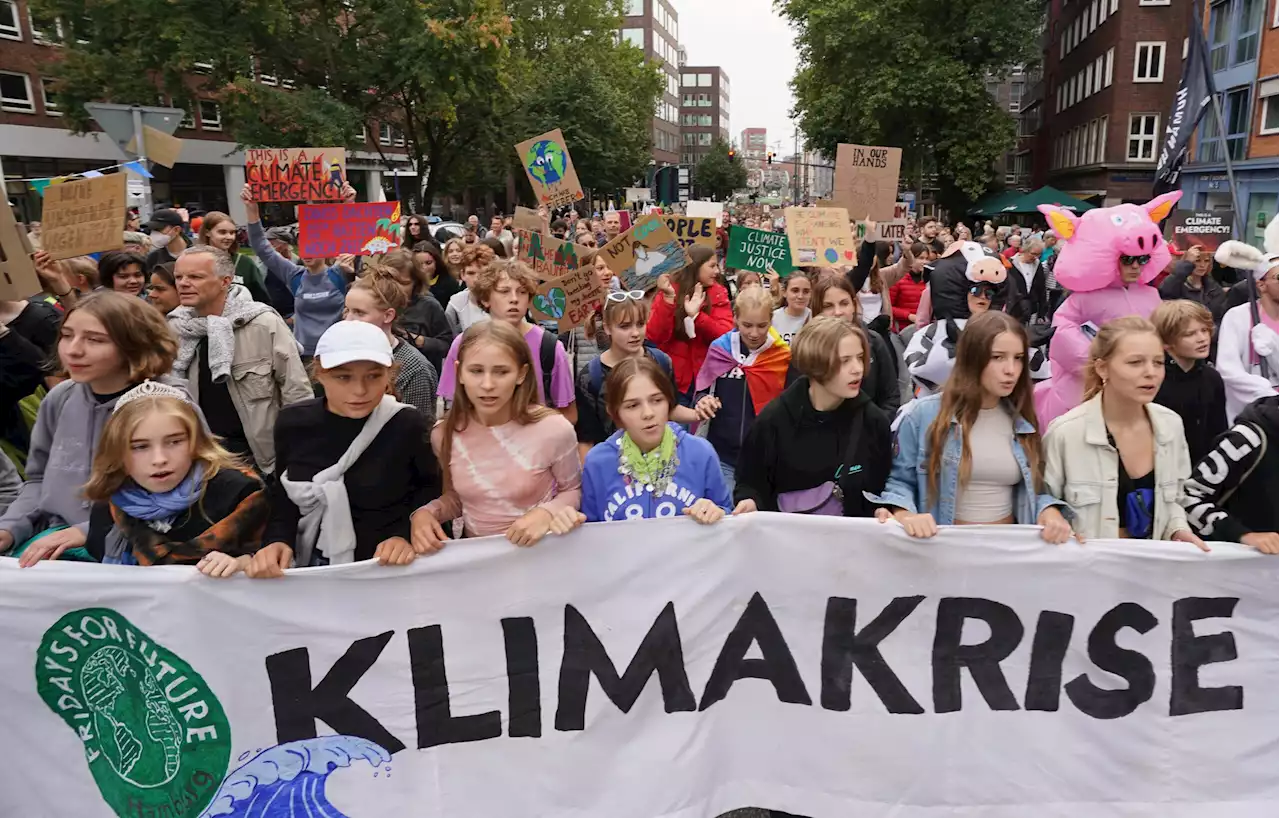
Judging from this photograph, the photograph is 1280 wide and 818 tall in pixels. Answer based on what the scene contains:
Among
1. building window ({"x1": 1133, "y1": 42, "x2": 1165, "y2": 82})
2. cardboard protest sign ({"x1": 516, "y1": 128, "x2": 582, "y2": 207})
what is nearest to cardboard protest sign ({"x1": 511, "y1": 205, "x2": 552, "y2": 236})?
cardboard protest sign ({"x1": 516, "y1": 128, "x2": 582, "y2": 207})

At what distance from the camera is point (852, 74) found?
34469mm

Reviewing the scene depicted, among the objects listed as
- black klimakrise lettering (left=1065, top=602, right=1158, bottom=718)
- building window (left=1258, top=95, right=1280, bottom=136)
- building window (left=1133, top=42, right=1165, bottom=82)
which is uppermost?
building window (left=1133, top=42, right=1165, bottom=82)

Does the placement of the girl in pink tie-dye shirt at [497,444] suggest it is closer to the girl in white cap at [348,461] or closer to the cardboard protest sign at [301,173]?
the girl in white cap at [348,461]

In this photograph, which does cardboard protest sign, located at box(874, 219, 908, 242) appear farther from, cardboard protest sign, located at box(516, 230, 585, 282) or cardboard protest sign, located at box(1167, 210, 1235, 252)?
cardboard protest sign, located at box(516, 230, 585, 282)

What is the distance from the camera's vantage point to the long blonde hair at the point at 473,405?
304cm

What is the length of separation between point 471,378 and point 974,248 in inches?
159

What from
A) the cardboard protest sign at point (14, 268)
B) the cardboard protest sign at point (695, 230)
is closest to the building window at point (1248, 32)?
the cardboard protest sign at point (695, 230)

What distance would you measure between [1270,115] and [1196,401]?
2733 centimetres

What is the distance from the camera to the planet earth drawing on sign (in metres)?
9.01

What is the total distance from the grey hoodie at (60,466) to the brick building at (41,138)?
26651mm

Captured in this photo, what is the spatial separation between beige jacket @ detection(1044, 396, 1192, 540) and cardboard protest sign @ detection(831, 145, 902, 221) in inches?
222

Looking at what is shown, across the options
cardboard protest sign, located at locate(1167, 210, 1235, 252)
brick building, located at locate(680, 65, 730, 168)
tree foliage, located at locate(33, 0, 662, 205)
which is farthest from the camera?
brick building, located at locate(680, 65, 730, 168)

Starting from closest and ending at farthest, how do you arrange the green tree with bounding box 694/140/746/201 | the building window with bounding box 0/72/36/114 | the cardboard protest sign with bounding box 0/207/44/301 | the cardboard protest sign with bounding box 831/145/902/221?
1. the cardboard protest sign with bounding box 0/207/44/301
2. the cardboard protest sign with bounding box 831/145/902/221
3. the building window with bounding box 0/72/36/114
4. the green tree with bounding box 694/140/746/201

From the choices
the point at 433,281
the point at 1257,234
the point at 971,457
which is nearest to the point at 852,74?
the point at 1257,234
